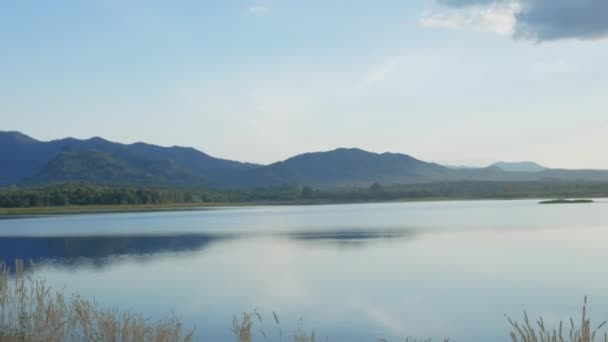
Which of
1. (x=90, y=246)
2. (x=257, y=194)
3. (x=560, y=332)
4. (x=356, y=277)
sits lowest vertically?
(x=356, y=277)

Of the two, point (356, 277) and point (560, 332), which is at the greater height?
point (560, 332)

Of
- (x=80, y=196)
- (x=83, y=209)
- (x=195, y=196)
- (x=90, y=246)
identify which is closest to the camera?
(x=90, y=246)

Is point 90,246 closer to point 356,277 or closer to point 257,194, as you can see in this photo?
point 356,277

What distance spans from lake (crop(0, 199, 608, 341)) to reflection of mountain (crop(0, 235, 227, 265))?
102mm

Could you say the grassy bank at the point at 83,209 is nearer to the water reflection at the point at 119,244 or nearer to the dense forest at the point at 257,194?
the dense forest at the point at 257,194

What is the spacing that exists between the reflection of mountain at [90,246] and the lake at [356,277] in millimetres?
102

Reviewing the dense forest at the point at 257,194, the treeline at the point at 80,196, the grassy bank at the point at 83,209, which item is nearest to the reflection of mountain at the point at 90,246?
the grassy bank at the point at 83,209

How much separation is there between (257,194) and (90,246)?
310 feet

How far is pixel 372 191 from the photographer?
11588 centimetres

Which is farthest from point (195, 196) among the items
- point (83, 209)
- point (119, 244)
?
point (119, 244)

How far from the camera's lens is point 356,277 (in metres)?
18.5

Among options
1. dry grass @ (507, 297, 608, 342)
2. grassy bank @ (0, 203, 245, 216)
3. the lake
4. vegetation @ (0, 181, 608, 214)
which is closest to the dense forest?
vegetation @ (0, 181, 608, 214)

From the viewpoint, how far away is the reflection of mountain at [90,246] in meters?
26.5

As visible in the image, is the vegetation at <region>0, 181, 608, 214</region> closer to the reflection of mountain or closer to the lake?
the lake
